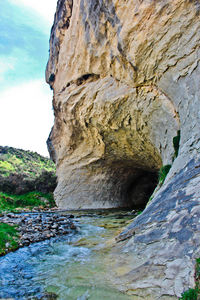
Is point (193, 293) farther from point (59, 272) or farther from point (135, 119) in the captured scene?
point (135, 119)

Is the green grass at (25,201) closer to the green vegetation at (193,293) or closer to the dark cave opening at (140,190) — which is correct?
the dark cave opening at (140,190)

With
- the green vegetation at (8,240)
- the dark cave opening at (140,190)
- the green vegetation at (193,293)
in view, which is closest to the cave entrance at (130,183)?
the dark cave opening at (140,190)

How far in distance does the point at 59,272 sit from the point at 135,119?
10.1 metres

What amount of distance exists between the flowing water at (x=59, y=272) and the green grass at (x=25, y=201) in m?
12.3

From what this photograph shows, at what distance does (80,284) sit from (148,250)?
1480 mm

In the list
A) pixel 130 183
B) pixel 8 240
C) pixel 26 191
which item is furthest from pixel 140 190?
pixel 8 240

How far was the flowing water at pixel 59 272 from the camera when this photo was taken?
3766 mm

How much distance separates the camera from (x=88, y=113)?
16.3m

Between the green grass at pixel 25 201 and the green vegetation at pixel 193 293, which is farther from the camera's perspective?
the green grass at pixel 25 201

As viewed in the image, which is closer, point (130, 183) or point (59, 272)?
point (59, 272)

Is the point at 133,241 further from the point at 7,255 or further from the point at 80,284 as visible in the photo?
the point at 7,255

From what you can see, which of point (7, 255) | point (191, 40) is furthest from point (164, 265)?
point (191, 40)

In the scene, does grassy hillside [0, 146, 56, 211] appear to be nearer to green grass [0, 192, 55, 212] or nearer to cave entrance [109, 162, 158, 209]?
green grass [0, 192, 55, 212]

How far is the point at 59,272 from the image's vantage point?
479cm
